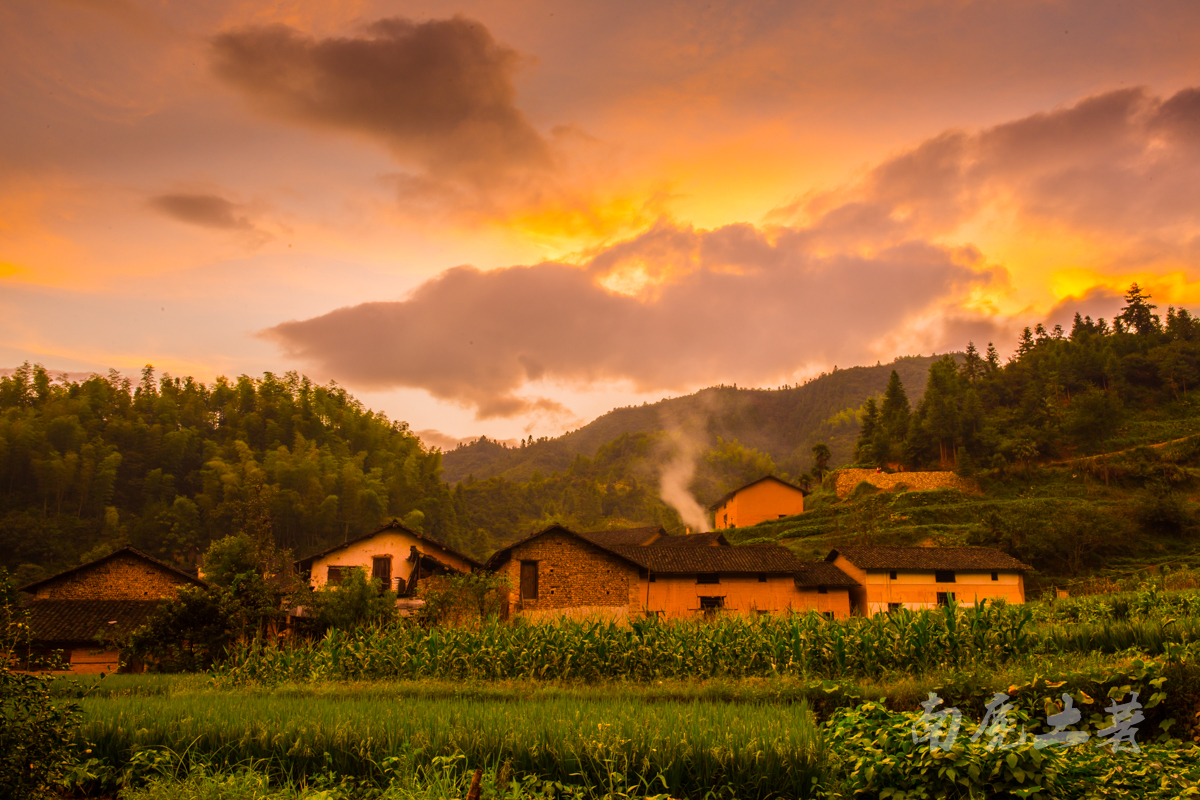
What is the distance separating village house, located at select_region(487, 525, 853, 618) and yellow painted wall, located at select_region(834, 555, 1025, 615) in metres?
2.14

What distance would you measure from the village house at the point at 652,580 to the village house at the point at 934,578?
2180mm

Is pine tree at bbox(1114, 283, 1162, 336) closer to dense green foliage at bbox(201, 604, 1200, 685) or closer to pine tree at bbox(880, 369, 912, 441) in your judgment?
pine tree at bbox(880, 369, 912, 441)

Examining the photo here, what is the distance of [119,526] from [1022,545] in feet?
278

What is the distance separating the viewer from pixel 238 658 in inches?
656

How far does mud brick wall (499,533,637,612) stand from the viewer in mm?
31734

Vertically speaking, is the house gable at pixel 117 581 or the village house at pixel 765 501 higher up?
the village house at pixel 765 501

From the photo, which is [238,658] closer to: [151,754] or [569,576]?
[151,754]

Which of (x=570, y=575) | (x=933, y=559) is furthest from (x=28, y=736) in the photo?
(x=933, y=559)

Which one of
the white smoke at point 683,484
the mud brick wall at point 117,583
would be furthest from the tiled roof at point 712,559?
the white smoke at point 683,484

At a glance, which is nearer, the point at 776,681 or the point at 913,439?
the point at 776,681

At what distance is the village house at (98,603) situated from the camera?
2761 centimetres

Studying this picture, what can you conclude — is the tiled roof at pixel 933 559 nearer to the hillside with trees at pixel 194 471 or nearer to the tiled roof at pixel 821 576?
Result: the tiled roof at pixel 821 576

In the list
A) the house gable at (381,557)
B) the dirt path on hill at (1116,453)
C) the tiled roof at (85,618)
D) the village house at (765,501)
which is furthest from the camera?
the village house at (765,501)

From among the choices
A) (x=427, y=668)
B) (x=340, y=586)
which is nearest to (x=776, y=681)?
(x=427, y=668)
